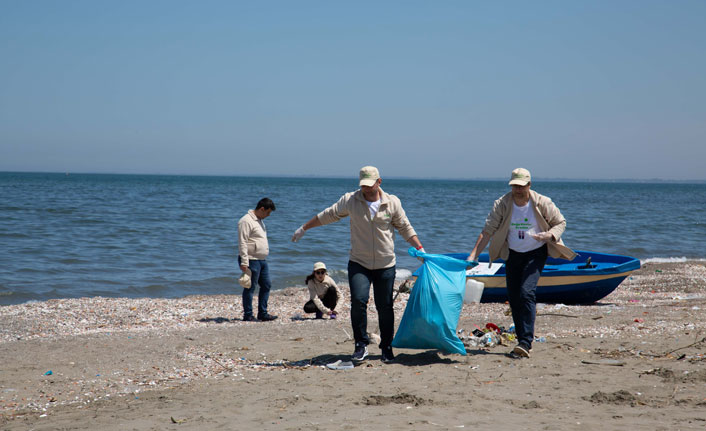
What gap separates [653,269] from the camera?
1655 centimetres

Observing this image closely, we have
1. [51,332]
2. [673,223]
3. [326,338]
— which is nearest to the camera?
[326,338]

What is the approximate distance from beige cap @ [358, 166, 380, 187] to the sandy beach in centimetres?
177

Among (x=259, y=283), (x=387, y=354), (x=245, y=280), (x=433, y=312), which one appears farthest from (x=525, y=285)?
(x=259, y=283)

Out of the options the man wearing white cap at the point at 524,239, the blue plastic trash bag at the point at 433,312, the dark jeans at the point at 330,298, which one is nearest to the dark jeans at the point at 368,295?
the blue plastic trash bag at the point at 433,312

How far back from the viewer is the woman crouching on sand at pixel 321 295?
32.5 ft

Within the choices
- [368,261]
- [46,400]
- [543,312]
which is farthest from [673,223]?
[46,400]

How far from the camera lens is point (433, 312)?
6.16m

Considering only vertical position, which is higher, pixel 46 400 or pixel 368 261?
pixel 368 261

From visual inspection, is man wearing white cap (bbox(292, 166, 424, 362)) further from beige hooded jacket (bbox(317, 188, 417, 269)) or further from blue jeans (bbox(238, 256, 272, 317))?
blue jeans (bbox(238, 256, 272, 317))

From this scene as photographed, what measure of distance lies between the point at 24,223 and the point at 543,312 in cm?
2044

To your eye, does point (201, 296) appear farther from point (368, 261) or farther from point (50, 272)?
point (368, 261)

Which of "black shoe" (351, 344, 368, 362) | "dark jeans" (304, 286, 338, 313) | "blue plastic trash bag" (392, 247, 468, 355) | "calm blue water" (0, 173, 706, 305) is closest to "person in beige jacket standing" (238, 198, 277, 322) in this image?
"dark jeans" (304, 286, 338, 313)

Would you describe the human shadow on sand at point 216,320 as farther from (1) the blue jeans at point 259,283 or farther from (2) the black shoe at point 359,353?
(2) the black shoe at point 359,353

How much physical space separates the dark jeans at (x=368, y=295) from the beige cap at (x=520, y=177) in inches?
56.5
